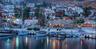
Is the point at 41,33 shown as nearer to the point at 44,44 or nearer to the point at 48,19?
the point at 48,19

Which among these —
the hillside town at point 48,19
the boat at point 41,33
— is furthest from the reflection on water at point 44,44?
the hillside town at point 48,19

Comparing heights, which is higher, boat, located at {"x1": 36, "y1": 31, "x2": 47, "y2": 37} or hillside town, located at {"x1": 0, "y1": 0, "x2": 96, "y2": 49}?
hillside town, located at {"x1": 0, "y1": 0, "x2": 96, "y2": 49}

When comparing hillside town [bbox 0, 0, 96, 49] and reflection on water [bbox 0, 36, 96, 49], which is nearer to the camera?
reflection on water [bbox 0, 36, 96, 49]

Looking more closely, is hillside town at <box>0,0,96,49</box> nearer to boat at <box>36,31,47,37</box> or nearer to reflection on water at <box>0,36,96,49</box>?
boat at <box>36,31,47,37</box>

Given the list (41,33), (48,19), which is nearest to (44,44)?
(41,33)

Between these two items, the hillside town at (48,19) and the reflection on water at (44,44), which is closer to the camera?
the reflection on water at (44,44)

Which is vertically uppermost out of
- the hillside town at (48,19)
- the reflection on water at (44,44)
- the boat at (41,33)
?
the hillside town at (48,19)

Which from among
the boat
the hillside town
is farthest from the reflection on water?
the hillside town

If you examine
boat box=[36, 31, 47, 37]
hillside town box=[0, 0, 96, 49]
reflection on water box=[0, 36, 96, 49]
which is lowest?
reflection on water box=[0, 36, 96, 49]

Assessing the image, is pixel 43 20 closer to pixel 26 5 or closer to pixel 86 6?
pixel 26 5

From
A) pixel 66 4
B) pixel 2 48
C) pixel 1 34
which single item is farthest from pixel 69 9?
pixel 2 48

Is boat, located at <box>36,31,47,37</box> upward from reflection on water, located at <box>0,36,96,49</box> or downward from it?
upward

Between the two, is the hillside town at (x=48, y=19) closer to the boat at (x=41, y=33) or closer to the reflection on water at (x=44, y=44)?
the boat at (x=41, y=33)
